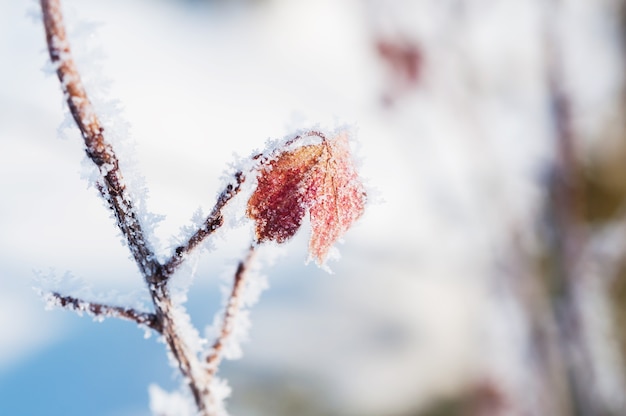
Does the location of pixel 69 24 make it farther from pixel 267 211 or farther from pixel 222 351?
pixel 222 351

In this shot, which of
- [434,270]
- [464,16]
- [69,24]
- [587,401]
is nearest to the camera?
[69,24]

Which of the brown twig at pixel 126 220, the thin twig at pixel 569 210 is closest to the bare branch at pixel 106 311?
the brown twig at pixel 126 220

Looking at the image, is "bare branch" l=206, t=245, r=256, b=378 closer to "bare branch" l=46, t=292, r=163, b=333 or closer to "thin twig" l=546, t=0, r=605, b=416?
"bare branch" l=46, t=292, r=163, b=333

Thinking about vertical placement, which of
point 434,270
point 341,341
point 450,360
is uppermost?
point 341,341

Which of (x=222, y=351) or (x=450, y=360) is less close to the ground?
(x=450, y=360)

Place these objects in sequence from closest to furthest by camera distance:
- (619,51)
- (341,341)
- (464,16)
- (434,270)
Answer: (464,16)
(434,270)
(619,51)
(341,341)

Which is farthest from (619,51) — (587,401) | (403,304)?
(403,304)

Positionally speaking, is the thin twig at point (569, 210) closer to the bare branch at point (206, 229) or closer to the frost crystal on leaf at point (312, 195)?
the frost crystal on leaf at point (312, 195)
